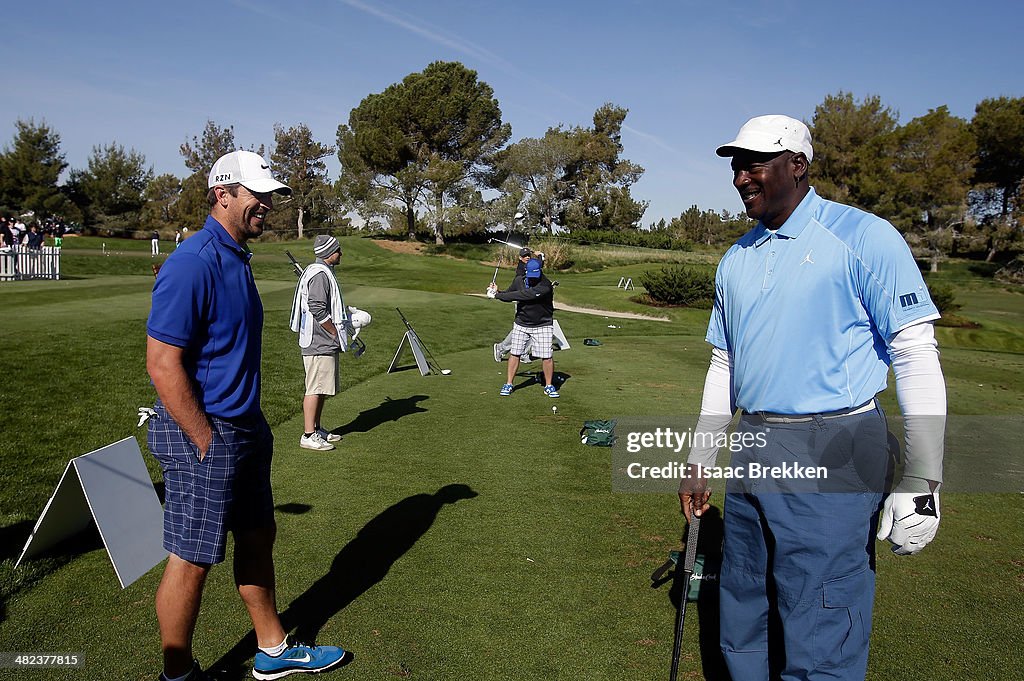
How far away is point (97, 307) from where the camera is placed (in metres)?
15.2

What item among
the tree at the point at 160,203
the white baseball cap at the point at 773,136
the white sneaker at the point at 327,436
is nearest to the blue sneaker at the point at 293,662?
the white baseball cap at the point at 773,136

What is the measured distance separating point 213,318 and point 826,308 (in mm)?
2425

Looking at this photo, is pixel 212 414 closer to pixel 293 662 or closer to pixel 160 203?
pixel 293 662

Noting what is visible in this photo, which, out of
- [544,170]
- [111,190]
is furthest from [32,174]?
[544,170]

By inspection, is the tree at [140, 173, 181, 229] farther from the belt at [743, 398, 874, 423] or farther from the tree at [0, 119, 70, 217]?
the belt at [743, 398, 874, 423]

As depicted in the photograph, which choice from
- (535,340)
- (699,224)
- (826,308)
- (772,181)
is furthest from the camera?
(699,224)

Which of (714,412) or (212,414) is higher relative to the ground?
(714,412)

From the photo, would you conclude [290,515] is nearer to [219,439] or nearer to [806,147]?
[219,439]

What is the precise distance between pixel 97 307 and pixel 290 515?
39.6ft

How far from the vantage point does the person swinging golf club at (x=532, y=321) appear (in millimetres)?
10516

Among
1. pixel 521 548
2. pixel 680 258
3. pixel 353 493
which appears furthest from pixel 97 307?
pixel 680 258

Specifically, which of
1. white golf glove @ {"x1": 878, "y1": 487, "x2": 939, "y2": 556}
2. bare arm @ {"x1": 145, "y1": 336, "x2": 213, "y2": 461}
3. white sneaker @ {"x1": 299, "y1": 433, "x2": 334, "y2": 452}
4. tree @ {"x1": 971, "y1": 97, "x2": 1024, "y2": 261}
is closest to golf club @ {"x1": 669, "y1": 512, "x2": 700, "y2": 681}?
white golf glove @ {"x1": 878, "y1": 487, "x2": 939, "y2": 556}

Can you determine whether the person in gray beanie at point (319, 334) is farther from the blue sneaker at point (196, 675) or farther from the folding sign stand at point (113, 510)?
the blue sneaker at point (196, 675)

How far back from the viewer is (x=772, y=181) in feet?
9.28
